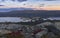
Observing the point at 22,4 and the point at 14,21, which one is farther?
the point at 22,4

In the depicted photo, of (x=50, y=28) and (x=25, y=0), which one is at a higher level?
(x=25, y=0)

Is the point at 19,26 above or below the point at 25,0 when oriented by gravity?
below

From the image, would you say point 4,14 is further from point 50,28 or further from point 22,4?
point 50,28

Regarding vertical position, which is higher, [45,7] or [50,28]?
[45,7]

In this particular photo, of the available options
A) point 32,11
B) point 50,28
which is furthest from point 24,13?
point 50,28

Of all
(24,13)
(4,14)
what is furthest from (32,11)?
(4,14)

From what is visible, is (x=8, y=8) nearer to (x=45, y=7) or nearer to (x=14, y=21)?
(x=14, y=21)

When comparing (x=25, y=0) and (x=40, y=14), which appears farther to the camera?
(x=25, y=0)

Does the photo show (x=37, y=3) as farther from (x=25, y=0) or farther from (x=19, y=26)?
(x=19, y=26)
